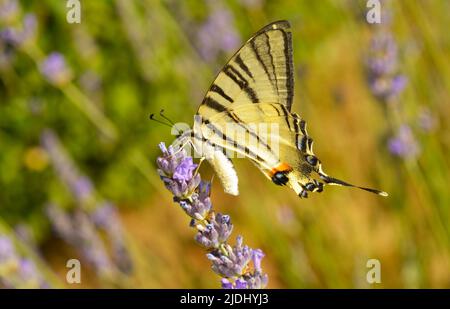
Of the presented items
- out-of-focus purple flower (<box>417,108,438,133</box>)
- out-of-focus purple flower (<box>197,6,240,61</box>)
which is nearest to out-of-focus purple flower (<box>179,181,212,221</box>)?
out-of-focus purple flower (<box>417,108,438,133</box>)

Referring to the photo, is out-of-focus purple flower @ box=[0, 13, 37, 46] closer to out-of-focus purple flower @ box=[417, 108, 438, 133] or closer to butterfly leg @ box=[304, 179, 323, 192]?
butterfly leg @ box=[304, 179, 323, 192]

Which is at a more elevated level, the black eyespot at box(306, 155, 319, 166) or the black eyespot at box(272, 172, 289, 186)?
the black eyespot at box(306, 155, 319, 166)

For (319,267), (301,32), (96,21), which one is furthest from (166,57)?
(301,32)

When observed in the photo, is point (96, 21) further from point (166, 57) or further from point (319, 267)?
point (319, 267)

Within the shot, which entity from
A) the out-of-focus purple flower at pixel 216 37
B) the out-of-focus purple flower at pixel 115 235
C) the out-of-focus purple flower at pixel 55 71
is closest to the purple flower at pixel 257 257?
the out-of-focus purple flower at pixel 115 235

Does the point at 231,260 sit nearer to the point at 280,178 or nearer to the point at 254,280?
the point at 254,280

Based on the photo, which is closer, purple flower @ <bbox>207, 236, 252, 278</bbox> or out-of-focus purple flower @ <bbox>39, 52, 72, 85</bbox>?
purple flower @ <bbox>207, 236, 252, 278</bbox>

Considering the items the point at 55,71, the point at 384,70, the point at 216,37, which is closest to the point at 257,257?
the point at 384,70

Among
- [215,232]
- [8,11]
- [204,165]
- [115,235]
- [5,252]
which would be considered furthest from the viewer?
[204,165]

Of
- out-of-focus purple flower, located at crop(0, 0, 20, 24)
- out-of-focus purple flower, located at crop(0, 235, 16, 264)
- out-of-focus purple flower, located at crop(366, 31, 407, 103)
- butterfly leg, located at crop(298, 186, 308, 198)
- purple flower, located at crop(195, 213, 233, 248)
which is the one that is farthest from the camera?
out-of-focus purple flower, located at crop(0, 0, 20, 24)
